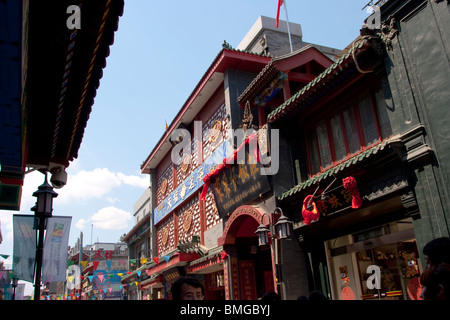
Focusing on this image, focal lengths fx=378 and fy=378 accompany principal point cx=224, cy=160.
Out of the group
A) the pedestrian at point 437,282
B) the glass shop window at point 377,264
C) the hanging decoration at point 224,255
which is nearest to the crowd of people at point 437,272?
the pedestrian at point 437,282

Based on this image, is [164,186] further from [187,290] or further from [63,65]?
[187,290]

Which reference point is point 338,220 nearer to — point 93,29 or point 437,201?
point 437,201

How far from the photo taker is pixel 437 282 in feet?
8.34

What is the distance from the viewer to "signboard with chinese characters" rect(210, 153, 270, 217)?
13094mm

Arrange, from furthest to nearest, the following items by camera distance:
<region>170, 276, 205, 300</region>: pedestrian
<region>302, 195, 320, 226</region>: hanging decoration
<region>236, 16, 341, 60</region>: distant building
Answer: <region>236, 16, 341, 60</region>: distant building, <region>302, 195, 320, 226</region>: hanging decoration, <region>170, 276, 205, 300</region>: pedestrian

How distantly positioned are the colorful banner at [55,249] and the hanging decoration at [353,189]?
24.7ft

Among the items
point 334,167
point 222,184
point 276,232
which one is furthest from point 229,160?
point 334,167

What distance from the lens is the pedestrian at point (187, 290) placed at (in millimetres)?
3623

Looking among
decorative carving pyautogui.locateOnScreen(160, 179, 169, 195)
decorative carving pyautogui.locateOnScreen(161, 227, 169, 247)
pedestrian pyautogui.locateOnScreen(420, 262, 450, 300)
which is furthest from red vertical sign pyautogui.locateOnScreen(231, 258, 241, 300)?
pedestrian pyautogui.locateOnScreen(420, 262, 450, 300)

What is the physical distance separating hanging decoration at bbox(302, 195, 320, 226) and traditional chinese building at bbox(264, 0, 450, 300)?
0.09ft

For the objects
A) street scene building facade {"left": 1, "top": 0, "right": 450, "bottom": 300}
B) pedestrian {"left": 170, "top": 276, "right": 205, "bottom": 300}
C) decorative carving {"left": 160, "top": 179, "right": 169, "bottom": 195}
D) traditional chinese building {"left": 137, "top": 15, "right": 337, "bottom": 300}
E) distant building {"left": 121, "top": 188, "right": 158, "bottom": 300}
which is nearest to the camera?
pedestrian {"left": 170, "top": 276, "right": 205, "bottom": 300}

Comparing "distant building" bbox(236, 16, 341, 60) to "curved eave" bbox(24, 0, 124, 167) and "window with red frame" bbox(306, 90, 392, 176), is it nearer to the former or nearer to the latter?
"window with red frame" bbox(306, 90, 392, 176)

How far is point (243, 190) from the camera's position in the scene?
1418cm

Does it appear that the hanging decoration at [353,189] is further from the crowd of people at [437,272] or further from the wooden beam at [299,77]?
the crowd of people at [437,272]
